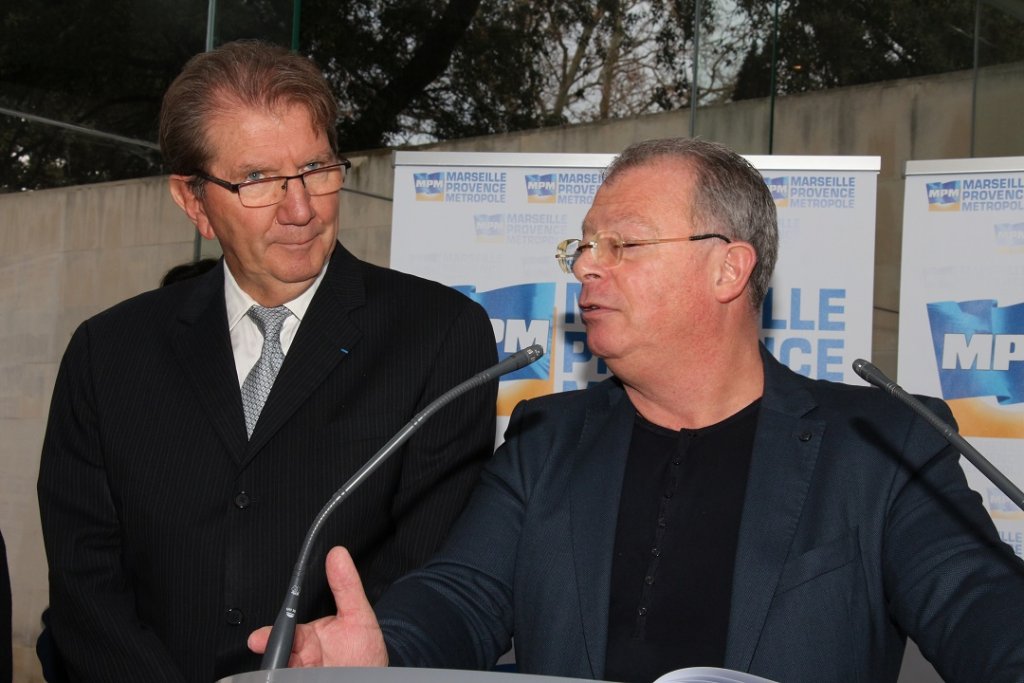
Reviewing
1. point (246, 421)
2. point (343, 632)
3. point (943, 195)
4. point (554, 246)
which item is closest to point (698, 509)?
point (343, 632)

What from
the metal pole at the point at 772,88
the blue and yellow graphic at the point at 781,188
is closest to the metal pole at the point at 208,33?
the blue and yellow graphic at the point at 781,188

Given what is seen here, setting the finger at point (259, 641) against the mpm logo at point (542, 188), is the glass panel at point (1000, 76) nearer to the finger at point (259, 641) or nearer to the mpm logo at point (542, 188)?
the mpm logo at point (542, 188)

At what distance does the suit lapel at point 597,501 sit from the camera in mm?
2207

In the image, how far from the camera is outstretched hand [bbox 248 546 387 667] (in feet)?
5.94

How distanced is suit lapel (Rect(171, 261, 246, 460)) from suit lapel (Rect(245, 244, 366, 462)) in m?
0.05

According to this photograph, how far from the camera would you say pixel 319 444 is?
2217 millimetres

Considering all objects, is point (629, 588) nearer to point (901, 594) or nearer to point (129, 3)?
point (901, 594)

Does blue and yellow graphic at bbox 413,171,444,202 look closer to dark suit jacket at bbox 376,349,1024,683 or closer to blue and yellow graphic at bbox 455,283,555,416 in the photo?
blue and yellow graphic at bbox 455,283,555,416

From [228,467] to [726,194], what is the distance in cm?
108

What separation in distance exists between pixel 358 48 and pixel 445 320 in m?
3.69

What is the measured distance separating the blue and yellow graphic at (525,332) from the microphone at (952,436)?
7.83 ft

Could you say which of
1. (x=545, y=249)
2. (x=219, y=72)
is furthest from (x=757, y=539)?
(x=545, y=249)

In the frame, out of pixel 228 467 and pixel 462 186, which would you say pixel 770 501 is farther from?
pixel 462 186

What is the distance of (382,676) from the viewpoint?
148 centimetres
